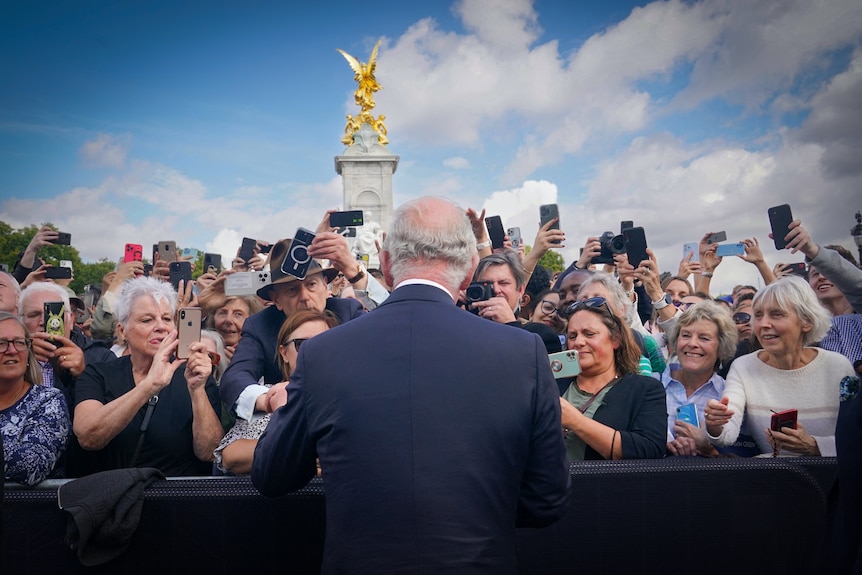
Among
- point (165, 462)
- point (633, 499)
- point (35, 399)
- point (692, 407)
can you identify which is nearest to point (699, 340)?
point (692, 407)

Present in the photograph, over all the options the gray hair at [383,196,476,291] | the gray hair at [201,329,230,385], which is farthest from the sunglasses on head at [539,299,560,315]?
the gray hair at [383,196,476,291]

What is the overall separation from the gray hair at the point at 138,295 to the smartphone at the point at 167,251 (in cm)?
306

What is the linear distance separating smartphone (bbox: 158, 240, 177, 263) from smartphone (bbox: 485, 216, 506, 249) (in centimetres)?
344

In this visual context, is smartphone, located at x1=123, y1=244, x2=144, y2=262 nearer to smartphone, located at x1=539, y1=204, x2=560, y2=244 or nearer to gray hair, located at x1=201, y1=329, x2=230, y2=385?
gray hair, located at x1=201, y1=329, x2=230, y2=385

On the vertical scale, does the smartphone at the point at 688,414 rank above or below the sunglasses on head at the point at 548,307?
below

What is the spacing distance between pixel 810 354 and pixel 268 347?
3107 mm

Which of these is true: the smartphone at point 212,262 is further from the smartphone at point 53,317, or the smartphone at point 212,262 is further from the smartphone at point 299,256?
the smartphone at point 299,256

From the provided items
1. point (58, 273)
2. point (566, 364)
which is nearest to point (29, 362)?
point (566, 364)

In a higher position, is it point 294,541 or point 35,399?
point 35,399

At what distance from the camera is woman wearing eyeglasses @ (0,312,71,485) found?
270 centimetres

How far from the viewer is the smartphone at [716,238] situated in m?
6.34

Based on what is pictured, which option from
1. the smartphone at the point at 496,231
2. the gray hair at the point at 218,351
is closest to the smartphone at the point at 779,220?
the smartphone at the point at 496,231

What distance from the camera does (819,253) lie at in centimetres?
484

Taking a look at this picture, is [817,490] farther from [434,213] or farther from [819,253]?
[819,253]
